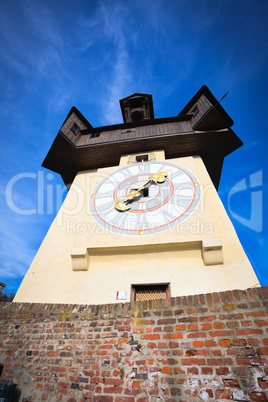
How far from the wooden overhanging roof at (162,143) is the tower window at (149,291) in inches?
207

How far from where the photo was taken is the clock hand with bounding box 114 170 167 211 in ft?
18.5

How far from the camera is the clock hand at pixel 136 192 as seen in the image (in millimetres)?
5637

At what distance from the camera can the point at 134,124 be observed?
31.0ft

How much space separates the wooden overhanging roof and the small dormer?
2941 millimetres

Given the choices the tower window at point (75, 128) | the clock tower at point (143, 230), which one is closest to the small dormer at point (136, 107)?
the tower window at point (75, 128)

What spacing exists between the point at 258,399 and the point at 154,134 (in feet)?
25.2

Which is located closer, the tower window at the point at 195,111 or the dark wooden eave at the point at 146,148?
the dark wooden eave at the point at 146,148

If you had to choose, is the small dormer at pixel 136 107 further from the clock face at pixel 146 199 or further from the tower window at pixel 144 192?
the tower window at pixel 144 192

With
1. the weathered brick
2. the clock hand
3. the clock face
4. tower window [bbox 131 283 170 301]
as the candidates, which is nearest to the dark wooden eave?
the clock face

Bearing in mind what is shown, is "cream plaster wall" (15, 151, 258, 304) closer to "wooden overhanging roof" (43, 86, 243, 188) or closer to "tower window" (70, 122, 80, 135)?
"wooden overhanging roof" (43, 86, 243, 188)

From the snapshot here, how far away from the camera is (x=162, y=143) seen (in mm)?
7918

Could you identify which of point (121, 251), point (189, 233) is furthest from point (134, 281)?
point (189, 233)

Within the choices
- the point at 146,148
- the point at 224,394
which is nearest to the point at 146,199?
the point at 146,148

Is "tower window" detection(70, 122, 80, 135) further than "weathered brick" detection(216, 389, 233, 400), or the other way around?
"tower window" detection(70, 122, 80, 135)
